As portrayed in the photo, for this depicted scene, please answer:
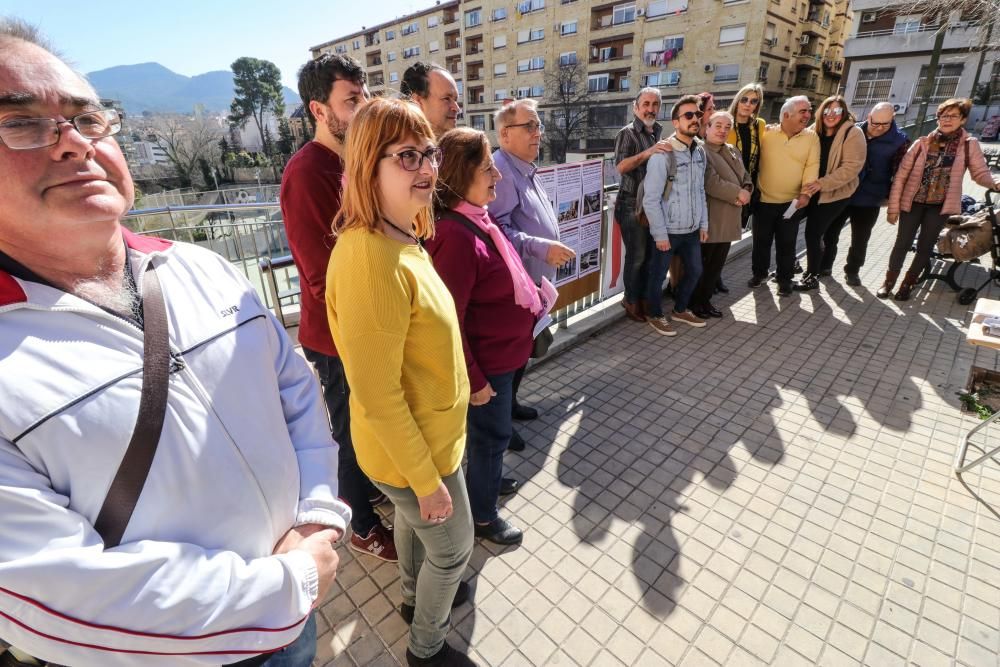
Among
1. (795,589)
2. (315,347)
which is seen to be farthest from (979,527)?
(315,347)

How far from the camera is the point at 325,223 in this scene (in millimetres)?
2062

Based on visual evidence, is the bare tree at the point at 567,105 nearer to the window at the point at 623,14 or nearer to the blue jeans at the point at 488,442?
the window at the point at 623,14

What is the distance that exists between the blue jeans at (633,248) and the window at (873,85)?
41.0 meters

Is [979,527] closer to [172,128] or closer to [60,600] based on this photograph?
[60,600]

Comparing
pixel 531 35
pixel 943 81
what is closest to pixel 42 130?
pixel 531 35

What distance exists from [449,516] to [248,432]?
0.81 m

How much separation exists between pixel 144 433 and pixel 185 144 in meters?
53.8

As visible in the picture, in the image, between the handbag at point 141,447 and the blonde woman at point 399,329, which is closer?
the handbag at point 141,447

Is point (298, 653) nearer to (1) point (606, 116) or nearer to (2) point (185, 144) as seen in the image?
(1) point (606, 116)

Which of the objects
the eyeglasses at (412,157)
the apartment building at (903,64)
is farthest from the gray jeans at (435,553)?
the apartment building at (903,64)

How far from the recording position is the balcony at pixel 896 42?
1196 inches

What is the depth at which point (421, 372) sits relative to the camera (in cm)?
156

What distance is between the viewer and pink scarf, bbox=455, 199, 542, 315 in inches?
81.4

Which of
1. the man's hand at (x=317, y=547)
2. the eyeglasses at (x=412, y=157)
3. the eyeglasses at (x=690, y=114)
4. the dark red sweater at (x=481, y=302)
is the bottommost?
the man's hand at (x=317, y=547)
